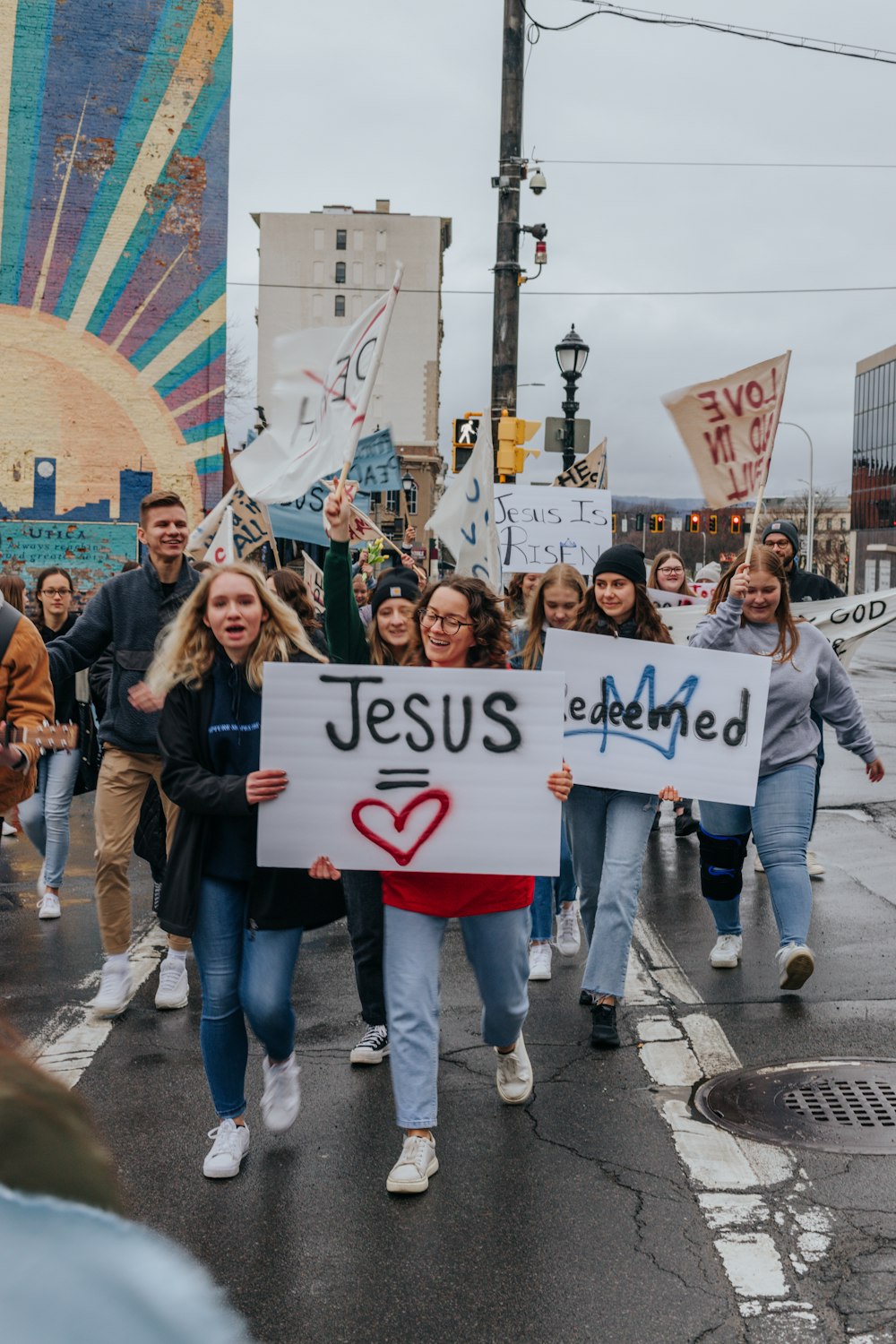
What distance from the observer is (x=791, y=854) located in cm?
620

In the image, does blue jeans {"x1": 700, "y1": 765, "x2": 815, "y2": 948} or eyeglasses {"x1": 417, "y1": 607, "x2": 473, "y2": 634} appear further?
blue jeans {"x1": 700, "y1": 765, "x2": 815, "y2": 948}

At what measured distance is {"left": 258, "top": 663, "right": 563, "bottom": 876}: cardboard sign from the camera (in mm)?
4531

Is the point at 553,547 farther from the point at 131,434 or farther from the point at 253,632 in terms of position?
the point at 131,434

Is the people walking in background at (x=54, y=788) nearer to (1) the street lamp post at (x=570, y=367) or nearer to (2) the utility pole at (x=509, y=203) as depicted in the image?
(2) the utility pole at (x=509, y=203)

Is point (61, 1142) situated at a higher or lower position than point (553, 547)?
lower

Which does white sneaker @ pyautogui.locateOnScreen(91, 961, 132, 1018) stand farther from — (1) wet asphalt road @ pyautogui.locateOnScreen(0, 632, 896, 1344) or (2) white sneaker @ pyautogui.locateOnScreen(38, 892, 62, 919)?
(2) white sneaker @ pyautogui.locateOnScreen(38, 892, 62, 919)

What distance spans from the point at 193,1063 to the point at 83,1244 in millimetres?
4651

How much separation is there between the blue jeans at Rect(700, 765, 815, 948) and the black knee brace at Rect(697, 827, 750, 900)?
239 millimetres

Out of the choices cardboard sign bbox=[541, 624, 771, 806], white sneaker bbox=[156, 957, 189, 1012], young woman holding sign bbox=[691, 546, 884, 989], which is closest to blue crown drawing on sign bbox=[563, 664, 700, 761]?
cardboard sign bbox=[541, 624, 771, 806]

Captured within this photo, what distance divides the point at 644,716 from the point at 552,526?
6059 mm

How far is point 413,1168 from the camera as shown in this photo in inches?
168

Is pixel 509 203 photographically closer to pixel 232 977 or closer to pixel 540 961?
pixel 540 961

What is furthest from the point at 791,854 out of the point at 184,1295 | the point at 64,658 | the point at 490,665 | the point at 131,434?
the point at 131,434

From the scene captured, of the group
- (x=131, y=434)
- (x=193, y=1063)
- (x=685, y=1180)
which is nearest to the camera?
(x=685, y=1180)
